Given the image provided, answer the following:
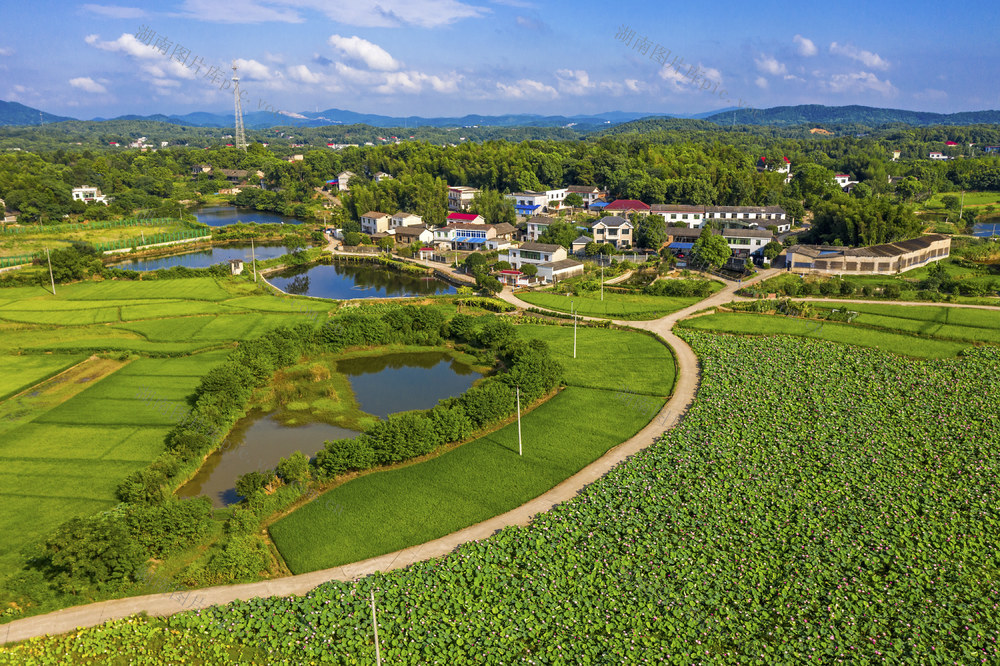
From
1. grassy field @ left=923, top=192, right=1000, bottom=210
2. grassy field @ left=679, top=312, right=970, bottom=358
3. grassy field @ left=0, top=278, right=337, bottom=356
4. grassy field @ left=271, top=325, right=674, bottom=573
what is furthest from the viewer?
grassy field @ left=923, top=192, right=1000, bottom=210

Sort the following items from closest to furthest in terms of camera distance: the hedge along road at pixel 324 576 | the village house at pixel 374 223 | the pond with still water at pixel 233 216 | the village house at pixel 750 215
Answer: the hedge along road at pixel 324 576 < the village house at pixel 750 215 < the village house at pixel 374 223 < the pond with still water at pixel 233 216

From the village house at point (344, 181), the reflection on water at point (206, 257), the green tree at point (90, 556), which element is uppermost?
the village house at point (344, 181)

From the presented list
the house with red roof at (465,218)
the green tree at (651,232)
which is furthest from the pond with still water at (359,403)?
the house with red roof at (465,218)

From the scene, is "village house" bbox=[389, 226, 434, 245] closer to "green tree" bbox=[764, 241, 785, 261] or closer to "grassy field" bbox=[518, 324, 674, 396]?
"grassy field" bbox=[518, 324, 674, 396]

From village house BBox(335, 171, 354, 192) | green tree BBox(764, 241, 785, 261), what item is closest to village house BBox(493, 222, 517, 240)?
green tree BBox(764, 241, 785, 261)

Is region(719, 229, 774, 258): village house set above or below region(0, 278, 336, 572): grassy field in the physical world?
above

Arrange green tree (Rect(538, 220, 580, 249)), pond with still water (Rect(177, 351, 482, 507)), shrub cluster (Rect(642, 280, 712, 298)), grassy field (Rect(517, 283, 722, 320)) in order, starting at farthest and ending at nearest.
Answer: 1. green tree (Rect(538, 220, 580, 249))
2. shrub cluster (Rect(642, 280, 712, 298))
3. grassy field (Rect(517, 283, 722, 320))
4. pond with still water (Rect(177, 351, 482, 507))

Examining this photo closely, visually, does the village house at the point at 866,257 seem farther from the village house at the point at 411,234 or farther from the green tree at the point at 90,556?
the green tree at the point at 90,556
